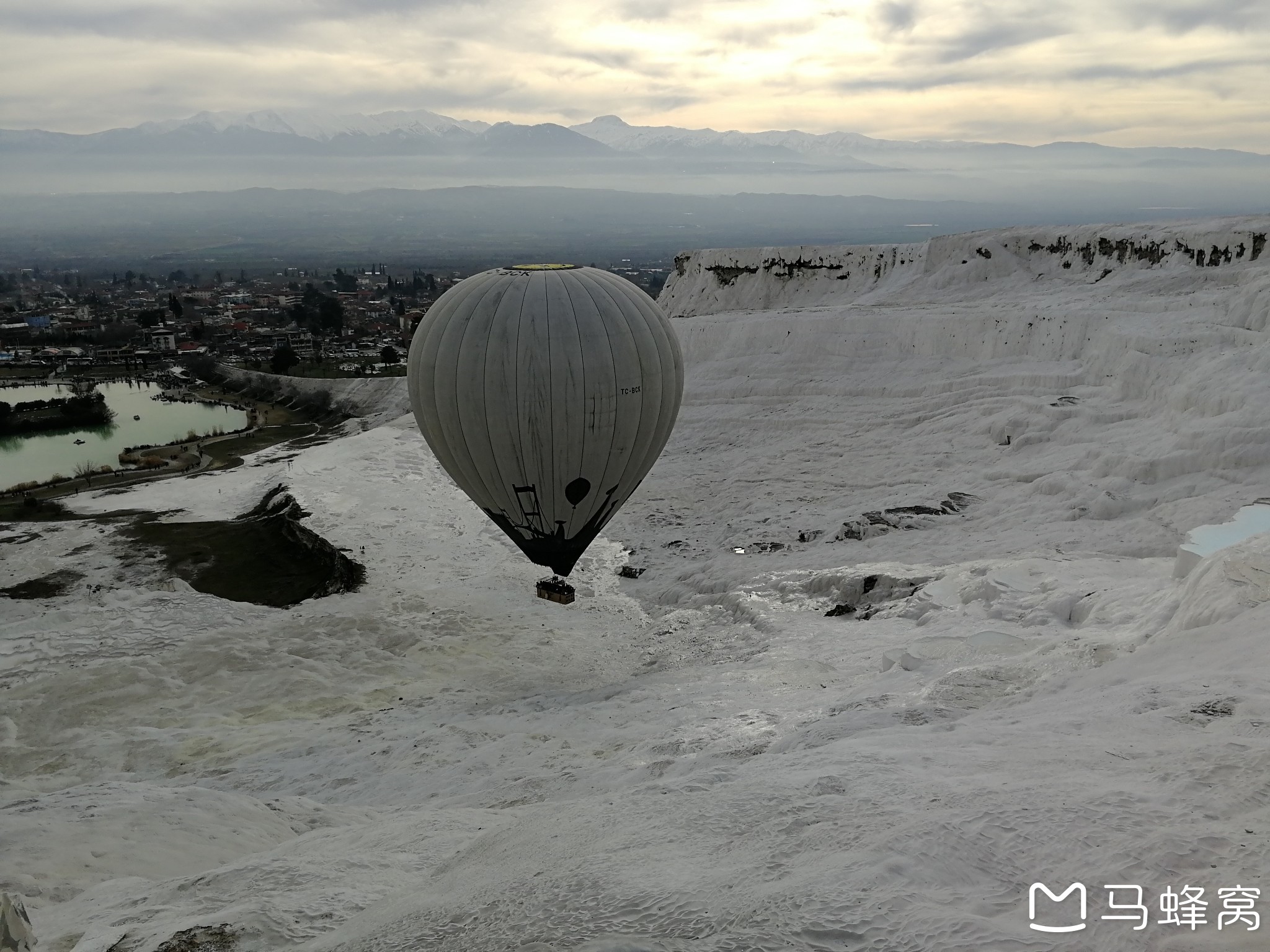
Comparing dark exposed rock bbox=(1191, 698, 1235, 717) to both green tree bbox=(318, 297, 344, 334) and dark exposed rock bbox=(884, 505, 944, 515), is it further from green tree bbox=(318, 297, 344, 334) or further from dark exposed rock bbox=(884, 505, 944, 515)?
green tree bbox=(318, 297, 344, 334)

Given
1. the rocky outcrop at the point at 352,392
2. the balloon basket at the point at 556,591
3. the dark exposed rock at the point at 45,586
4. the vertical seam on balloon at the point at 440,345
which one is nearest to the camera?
the vertical seam on balloon at the point at 440,345

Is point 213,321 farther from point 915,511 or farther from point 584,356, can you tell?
point 584,356

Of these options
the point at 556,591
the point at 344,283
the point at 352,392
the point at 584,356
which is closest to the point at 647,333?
the point at 584,356

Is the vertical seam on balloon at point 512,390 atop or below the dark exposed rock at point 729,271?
below

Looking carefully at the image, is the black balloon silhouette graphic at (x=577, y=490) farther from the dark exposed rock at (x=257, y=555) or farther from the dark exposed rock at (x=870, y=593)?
the dark exposed rock at (x=257, y=555)

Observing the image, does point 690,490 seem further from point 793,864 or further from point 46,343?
point 46,343

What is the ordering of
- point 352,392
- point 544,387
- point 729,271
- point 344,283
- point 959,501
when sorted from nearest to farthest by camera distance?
point 544,387
point 959,501
point 729,271
point 352,392
point 344,283

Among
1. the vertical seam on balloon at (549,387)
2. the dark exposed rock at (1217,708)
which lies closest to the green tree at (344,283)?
the vertical seam on balloon at (549,387)
